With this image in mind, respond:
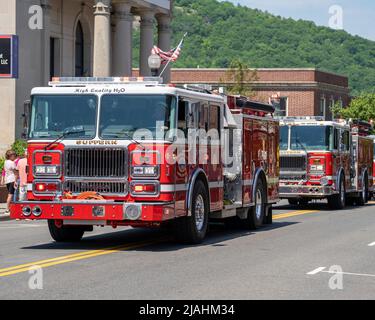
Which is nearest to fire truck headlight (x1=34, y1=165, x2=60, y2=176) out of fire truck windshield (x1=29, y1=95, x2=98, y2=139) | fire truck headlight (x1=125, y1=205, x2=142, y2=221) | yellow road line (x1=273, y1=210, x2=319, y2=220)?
fire truck windshield (x1=29, y1=95, x2=98, y2=139)

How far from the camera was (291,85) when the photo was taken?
88.2 m

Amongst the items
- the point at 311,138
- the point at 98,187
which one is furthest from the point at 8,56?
the point at 98,187

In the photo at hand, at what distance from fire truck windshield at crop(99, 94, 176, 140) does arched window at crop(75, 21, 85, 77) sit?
34.0 metres

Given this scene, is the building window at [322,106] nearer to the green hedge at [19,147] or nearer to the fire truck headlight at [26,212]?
the green hedge at [19,147]

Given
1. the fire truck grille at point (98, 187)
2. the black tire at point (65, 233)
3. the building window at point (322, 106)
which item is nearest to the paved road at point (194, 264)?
the black tire at point (65, 233)

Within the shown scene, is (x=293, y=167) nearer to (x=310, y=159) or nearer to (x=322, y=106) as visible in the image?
(x=310, y=159)

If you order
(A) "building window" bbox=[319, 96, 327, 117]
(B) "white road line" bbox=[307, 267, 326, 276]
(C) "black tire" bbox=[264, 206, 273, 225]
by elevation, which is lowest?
(B) "white road line" bbox=[307, 267, 326, 276]

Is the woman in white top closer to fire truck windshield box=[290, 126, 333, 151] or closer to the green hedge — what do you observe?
fire truck windshield box=[290, 126, 333, 151]

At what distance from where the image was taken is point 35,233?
21.1 m

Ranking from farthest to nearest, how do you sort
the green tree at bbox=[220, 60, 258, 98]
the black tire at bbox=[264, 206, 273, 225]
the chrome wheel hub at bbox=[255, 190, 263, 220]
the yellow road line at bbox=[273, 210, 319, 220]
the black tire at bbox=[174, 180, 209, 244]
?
the green tree at bbox=[220, 60, 258, 98] → the yellow road line at bbox=[273, 210, 319, 220] → the black tire at bbox=[264, 206, 273, 225] → the chrome wheel hub at bbox=[255, 190, 263, 220] → the black tire at bbox=[174, 180, 209, 244]

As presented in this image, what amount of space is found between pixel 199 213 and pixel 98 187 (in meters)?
2.32

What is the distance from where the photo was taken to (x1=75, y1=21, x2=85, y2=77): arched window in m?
50.6
